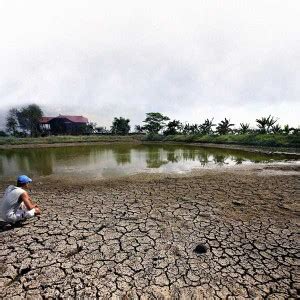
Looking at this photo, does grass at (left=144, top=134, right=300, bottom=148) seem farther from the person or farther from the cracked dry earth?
the person

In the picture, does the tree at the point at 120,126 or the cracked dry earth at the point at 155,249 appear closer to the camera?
the cracked dry earth at the point at 155,249

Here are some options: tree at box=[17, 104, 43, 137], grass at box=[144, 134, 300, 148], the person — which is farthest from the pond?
tree at box=[17, 104, 43, 137]

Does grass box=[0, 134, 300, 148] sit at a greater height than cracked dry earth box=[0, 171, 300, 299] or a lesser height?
greater

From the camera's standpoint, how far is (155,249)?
3602mm

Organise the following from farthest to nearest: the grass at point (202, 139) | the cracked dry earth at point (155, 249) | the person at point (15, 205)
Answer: the grass at point (202, 139), the person at point (15, 205), the cracked dry earth at point (155, 249)

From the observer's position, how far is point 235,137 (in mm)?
30438

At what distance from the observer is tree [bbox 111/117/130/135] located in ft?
164

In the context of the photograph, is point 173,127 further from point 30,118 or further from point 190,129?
point 30,118

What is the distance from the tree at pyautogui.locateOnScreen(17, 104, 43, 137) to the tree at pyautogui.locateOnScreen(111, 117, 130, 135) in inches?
632

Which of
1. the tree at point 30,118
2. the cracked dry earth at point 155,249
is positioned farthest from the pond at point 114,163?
the tree at point 30,118

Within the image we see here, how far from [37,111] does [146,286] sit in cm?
5065

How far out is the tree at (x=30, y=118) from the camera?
45375 mm

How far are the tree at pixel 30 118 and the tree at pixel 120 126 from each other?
16053 millimetres

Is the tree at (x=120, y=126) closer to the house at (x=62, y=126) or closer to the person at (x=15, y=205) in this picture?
the house at (x=62, y=126)
